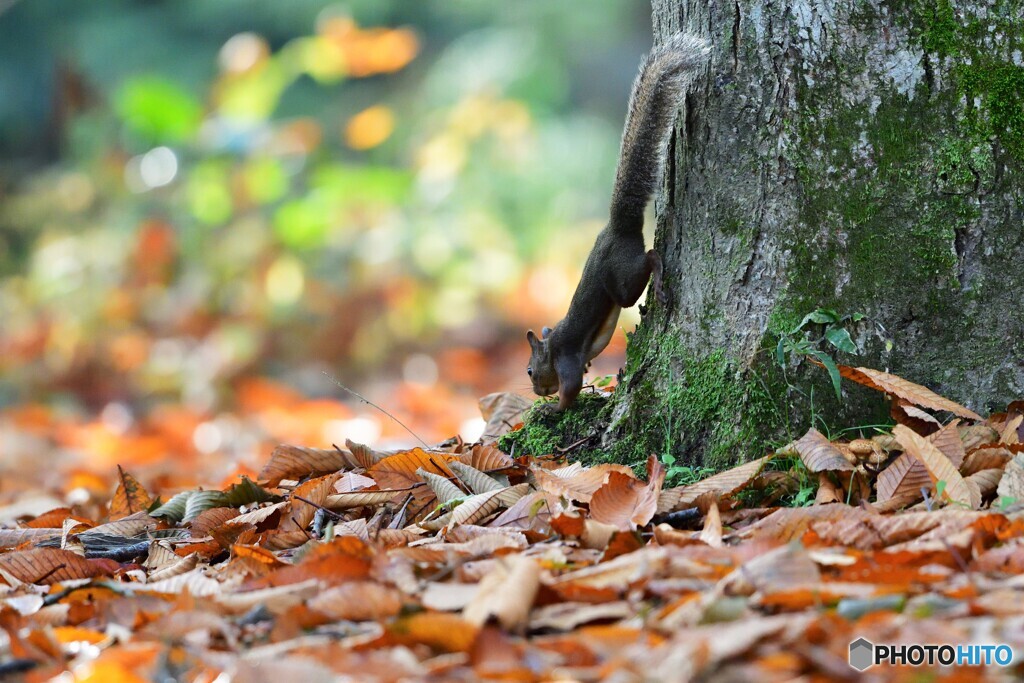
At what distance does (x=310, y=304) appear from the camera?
837 cm

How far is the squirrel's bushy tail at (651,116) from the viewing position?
2666 millimetres

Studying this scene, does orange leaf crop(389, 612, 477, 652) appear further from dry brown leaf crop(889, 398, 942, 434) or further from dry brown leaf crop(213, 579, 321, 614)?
dry brown leaf crop(889, 398, 942, 434)

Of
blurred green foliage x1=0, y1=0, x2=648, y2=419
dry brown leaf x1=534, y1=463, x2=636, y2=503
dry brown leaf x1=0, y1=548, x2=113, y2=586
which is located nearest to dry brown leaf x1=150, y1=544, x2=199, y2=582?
dry brown leaf x1=0, y1=548, x2=113, y2=586

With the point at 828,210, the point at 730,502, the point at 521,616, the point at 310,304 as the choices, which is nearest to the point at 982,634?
the point at 521,616

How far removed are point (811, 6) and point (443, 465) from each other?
4.77 feet

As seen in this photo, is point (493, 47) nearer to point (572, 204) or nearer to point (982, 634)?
point (572, 204)

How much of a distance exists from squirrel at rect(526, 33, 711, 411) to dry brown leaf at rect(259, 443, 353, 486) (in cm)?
67

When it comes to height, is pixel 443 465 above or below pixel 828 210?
below

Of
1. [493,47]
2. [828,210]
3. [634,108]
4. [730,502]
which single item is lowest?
[730,502]

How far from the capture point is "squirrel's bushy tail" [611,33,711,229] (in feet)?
8.75

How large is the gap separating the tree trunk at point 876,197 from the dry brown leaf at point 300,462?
1079mm

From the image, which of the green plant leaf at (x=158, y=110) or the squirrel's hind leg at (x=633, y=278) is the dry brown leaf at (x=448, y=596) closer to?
the squirrel's hind leg at (x=633, y=278)

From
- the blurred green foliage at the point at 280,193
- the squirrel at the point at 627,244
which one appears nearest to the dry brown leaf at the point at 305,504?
the squirrel at the point at 627,244

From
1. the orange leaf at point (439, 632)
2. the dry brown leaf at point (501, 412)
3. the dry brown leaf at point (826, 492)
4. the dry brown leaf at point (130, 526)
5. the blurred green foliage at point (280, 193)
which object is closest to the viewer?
the orange leaf at point (439, 632)
